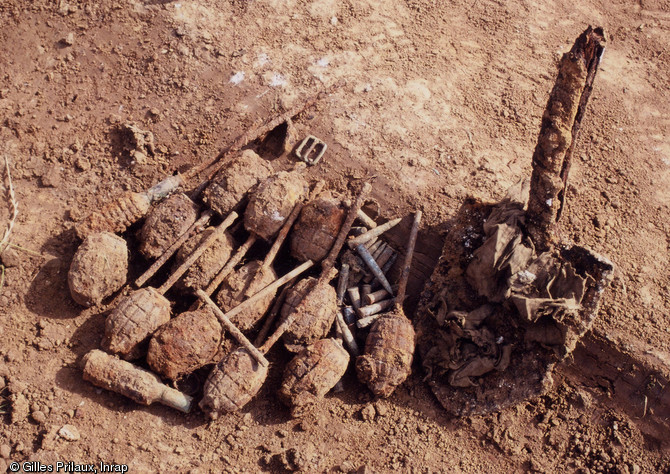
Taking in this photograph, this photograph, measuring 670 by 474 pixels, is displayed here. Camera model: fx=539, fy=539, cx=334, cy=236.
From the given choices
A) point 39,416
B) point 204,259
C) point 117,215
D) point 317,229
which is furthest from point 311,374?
point 117,215

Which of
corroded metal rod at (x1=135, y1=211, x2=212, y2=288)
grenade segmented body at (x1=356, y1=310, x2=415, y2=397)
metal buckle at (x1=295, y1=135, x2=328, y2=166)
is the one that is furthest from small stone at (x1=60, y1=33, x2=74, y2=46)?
grenade segmented body at (x1=356, y1=310, x2=415, y2=397)

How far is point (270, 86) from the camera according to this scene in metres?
9.14

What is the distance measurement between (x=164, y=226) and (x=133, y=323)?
146cm

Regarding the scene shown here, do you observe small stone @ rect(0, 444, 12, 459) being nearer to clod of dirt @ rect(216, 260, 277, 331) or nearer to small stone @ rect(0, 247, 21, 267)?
small stone @ rect(0, 247, 21, 267)

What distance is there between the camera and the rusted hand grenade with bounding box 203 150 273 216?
7785 millimetres

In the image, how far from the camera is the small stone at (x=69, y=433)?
659 cm

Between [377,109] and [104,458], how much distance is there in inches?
257

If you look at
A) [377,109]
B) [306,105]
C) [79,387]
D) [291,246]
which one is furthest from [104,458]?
[377,109]

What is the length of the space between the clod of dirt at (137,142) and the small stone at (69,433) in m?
4.05

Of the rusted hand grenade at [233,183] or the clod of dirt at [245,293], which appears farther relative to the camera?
the rusted hand grenade at [233,183]

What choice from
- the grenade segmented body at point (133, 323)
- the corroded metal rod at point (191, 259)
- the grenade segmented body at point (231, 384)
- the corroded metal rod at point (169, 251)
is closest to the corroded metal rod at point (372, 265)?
the corroded metal rod at point (191, 259)

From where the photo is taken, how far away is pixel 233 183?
7809mm

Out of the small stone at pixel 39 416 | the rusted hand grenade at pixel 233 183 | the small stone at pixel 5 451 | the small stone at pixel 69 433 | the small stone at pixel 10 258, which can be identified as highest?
the rusted hand grenade at pixel 233 183

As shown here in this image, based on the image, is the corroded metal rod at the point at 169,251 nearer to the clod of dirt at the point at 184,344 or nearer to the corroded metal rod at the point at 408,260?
the clod of dirt at the point at 184,344
